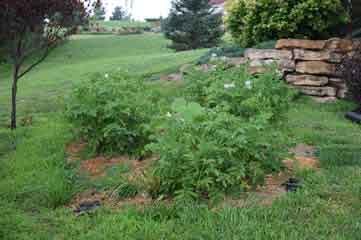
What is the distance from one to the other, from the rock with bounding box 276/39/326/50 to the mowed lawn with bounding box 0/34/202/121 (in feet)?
8.35

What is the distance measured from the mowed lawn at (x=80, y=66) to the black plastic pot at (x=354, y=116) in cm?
286

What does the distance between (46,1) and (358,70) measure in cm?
400

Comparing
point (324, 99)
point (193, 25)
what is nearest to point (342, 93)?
point (324, 99)

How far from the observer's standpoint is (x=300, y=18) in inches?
278

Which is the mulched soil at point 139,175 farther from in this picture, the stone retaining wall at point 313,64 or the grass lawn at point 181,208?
the stone retaining wall at point 313,64

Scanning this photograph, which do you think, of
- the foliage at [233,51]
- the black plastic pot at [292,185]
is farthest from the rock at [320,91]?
the black plastic pot at [292,185]

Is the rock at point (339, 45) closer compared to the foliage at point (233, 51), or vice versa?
the rock at point (339, 45)

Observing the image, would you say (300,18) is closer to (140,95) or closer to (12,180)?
(140,95)

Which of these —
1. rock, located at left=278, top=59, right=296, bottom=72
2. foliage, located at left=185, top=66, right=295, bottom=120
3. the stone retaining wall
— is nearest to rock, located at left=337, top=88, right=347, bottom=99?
the stone retaining wall

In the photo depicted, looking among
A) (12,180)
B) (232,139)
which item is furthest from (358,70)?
(12,180)

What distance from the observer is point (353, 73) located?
237 inches

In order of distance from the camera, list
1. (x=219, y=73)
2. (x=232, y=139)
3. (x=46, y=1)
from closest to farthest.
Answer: (x=232, y=139) < (x=219, y=73) < (x=46, y=1)

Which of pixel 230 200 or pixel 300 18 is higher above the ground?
pixel 300 18

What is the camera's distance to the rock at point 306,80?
22.7 feet
